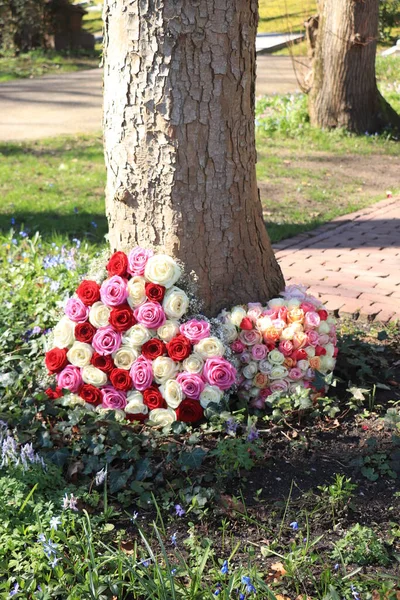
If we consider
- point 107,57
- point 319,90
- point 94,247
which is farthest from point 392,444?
point 319,90

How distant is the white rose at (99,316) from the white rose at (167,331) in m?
0.24

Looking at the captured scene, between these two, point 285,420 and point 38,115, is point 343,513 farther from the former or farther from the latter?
point 38,115

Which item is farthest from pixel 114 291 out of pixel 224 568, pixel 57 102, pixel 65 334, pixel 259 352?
pixel 57 102

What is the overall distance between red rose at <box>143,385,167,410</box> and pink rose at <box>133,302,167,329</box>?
0.27 metres

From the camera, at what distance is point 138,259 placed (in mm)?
3547

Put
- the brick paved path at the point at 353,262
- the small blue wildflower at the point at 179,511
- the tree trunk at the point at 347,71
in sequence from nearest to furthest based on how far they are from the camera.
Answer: the small blue wildflower at the point at 179,511, the brick paved path at the point at 353,262, the tree trunk at the point at 347,71

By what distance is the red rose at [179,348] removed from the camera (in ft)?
11.2

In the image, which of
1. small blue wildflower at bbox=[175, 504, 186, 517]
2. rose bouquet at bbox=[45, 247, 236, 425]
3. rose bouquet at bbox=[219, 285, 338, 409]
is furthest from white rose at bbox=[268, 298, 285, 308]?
small blue wildflower at bbox=[175, 504, 186, 517]

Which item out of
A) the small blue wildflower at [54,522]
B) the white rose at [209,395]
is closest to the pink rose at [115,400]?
the white rose at [209,395]

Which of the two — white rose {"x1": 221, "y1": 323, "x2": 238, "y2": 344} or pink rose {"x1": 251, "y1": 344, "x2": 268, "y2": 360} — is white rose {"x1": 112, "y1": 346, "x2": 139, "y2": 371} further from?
pink rose {"x1": 251, "y1": 344, "x2": 268, "y2": 360}

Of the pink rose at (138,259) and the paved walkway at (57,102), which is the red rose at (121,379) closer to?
the pink rose at (138,259)

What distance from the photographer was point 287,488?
299cm

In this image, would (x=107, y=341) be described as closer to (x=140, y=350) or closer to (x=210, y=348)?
(x=140, y=350)

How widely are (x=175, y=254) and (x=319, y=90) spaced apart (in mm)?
7075
